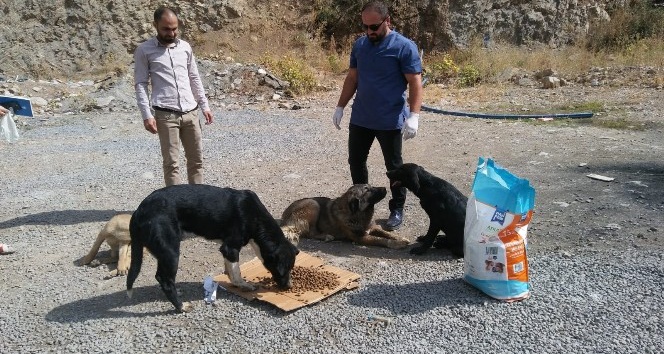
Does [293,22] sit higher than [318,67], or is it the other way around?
[293,22]

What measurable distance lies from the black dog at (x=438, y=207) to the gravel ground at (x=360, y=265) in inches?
6.7

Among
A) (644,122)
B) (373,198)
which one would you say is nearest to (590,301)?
(373,198)

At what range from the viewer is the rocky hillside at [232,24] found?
1650 centimetres

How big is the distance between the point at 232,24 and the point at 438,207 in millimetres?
14699

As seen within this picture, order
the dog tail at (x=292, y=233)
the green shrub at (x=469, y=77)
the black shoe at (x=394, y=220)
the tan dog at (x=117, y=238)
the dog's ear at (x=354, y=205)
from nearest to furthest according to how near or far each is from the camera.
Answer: the tan dog at (x=117, y=238) → the dog's ear at (x=354, y=205) → the dog tail at (x=292, y=233) → the black shoe at (x=394, y=220) → the green shrub at (x=469, y=77)

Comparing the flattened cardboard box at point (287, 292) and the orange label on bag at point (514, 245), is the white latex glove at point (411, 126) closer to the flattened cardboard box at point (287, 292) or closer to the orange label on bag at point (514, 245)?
the flattened cardboard box at point (287, 292)

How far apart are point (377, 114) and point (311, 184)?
205cm

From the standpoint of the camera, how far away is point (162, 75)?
5426mm

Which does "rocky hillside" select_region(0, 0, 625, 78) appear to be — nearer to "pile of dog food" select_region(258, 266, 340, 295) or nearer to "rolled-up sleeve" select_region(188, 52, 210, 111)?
"rolled-up sleeve" select_region(188, 52, 210, 111)

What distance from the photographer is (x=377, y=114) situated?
5340mm

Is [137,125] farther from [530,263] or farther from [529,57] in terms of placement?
[529,57]

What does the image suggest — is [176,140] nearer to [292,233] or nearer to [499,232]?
[292,233]

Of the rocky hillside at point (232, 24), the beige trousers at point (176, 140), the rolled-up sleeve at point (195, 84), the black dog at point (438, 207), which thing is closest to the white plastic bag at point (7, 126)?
the beige trousers at point (176, 140)

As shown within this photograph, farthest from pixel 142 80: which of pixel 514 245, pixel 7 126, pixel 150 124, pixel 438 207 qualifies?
pixel 514 245
